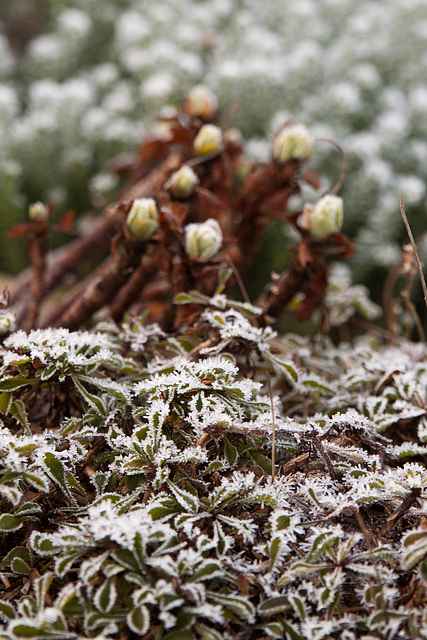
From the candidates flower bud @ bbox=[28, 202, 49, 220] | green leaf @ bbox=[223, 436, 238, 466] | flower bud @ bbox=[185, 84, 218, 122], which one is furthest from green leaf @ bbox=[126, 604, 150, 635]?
flower bud @ bbox=[185, 84, 218, 122]

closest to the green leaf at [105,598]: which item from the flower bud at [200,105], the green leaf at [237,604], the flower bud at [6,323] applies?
the green leaf at [237,604]

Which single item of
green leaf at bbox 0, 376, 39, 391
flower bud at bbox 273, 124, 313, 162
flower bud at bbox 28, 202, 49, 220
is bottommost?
green leaf at bbox 0, 376, 39, 391

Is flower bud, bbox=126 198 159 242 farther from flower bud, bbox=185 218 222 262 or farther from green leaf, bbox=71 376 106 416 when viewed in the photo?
green leaf, bbox=71 376 106 416

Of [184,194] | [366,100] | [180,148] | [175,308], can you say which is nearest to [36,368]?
[175,308]

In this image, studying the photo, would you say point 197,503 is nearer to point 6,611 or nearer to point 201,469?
point 201,469

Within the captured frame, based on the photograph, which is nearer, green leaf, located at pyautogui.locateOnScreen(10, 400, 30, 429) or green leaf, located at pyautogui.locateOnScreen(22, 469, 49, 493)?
green leaf, located at pyautogui.locateOnScreen(22, 469, 49, 493)

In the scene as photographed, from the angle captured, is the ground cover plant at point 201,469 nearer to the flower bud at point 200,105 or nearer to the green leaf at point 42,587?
the green leaf at point 42,587
